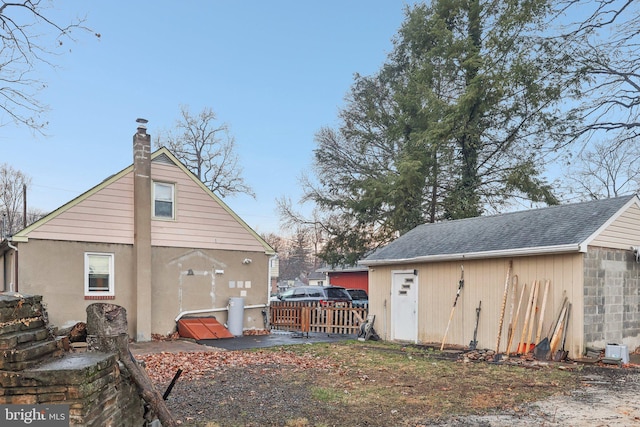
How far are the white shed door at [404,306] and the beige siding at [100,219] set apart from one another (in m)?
8.34

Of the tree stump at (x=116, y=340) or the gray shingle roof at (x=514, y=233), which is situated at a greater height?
the gray shingle roof at (x=514, y=233)

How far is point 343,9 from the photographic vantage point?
1745 cm

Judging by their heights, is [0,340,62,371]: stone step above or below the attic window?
→ below

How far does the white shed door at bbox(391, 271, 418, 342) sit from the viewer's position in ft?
45.5

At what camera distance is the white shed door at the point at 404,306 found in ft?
45.5

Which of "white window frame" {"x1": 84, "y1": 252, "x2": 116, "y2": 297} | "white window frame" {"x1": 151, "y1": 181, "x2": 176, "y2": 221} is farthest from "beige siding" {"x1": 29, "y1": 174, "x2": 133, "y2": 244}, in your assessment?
"white window frame" {"x1": 151, "y1": 181, "x2": 176, "y2": 221}

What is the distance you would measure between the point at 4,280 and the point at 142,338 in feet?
17.6

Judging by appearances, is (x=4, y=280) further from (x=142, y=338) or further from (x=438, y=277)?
(x=438, y=277)

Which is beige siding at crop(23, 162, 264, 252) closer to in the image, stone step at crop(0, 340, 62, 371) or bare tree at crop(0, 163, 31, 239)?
stone step at crop(0, 340, 62, 371)

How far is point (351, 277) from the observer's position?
33.6 m

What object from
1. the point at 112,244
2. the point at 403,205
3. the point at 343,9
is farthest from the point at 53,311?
the point at 403,205

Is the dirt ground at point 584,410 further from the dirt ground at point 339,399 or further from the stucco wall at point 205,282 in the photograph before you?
the stucco wall at point 205,282

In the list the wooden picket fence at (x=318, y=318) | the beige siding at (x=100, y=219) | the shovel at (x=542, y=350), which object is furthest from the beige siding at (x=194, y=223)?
the shovel at (x=542, y=350)

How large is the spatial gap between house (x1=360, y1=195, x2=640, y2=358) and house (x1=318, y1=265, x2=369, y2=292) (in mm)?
17404
